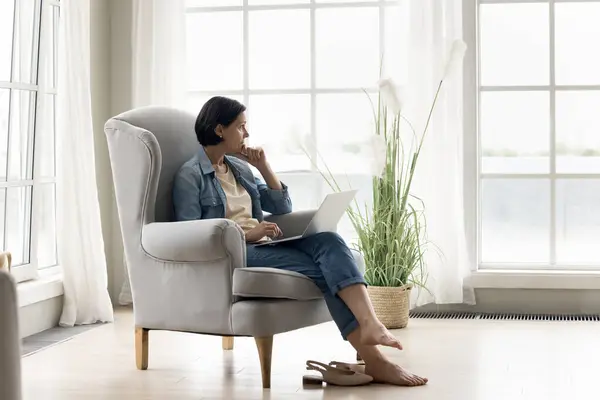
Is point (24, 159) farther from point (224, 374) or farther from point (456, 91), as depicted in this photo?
point (456, 91)

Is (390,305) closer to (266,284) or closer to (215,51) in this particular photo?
(266,284)

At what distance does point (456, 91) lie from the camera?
515 cm

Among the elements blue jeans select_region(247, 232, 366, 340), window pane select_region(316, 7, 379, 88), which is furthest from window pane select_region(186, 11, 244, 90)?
blue jeans select_region(247, 232, 366, 340)

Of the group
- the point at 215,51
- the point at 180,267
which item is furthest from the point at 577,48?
the point at 180,267

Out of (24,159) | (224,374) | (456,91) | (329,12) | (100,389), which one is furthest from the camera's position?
(329,12)

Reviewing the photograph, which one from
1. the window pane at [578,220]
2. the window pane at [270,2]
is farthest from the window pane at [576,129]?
the window pane at [270,2]

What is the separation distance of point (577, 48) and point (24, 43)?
2.89m

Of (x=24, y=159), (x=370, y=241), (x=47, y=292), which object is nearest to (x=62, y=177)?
(x=24, y=159)

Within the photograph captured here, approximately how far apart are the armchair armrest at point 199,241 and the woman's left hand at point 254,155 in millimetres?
466

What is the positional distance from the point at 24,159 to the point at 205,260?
5.45 ft

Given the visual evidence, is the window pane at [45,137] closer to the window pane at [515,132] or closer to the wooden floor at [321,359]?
the wooden floor at [321,359]

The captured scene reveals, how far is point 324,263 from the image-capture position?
3547 millimetres

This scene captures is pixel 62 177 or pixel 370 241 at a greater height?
pixel 62 177

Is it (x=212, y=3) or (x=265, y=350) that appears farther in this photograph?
(x=212, y=3)
